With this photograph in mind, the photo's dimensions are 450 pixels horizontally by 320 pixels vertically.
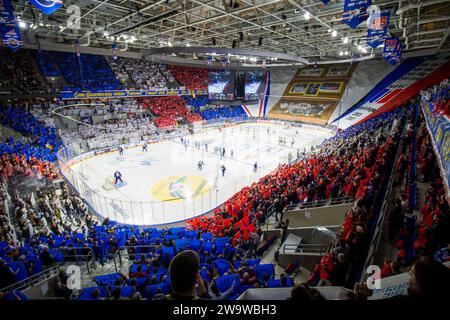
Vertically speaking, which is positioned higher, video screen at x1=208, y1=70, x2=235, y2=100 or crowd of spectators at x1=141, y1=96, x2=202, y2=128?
video screen at x1=208, y1=70, x2=235, y2=100

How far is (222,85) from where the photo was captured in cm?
4044

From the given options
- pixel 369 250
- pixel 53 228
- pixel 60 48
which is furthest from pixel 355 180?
pixel 60 48

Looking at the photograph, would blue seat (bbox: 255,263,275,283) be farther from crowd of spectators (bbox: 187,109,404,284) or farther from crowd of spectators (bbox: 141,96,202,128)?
crowd of spectators (bbox: 141,96,202,128)

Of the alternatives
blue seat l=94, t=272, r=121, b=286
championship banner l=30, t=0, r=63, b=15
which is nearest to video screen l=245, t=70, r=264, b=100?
championship banner l=30, t=0, r=63, b=15

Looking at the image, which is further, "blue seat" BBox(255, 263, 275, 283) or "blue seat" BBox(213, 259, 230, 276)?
"blue seat" BBox(213, 259, 230, 276)

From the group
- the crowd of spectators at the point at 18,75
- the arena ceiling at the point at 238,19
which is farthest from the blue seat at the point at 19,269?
the crowd of spectators at the point at 18,75

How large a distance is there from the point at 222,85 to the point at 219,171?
79.2ft

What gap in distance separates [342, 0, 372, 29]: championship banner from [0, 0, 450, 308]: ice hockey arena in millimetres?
61

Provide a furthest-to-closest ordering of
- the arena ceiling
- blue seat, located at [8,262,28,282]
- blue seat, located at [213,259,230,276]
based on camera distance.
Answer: the arena ceiling
blue seat, located at [213,259,230,276]
blue seat, located at [8,262,28,282]

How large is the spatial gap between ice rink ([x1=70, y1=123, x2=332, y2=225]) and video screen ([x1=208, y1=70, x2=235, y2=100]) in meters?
9.87

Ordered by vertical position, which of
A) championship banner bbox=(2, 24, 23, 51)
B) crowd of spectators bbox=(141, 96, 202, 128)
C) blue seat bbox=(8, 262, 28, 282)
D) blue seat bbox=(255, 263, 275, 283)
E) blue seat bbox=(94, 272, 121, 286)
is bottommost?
blue seat bbox=(94, 272, 121, 286)

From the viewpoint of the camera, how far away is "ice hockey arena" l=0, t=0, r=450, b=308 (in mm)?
4910

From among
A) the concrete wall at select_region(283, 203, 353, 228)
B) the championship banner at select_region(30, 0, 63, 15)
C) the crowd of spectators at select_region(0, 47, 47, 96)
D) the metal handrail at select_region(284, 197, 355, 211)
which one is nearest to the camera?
the championship banner at select_region(30, 0, 63, 15)
